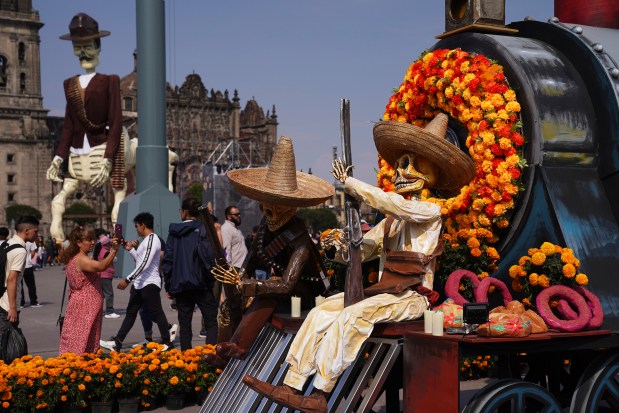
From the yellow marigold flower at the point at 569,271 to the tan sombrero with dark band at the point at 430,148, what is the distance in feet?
2.80

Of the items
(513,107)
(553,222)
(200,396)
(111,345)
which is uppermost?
(513,107)

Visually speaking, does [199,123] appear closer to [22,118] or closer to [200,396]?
[22,118]

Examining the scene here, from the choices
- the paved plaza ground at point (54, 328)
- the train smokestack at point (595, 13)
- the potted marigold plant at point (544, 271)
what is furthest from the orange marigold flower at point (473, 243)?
the train smokestack at point (595, 13)

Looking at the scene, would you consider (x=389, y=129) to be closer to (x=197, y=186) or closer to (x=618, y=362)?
(x=618, y=362)

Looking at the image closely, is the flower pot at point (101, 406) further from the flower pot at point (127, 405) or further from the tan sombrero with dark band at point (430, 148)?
the tan sombrero with dark band at point (430, 148)

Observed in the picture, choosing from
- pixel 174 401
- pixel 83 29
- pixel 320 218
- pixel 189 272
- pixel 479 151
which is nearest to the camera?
pixel 479 151

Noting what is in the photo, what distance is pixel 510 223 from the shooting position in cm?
627

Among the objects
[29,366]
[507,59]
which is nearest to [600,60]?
[507,59]

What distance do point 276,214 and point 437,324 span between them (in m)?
1.53

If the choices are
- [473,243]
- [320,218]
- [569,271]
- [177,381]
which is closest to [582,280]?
[569,271]

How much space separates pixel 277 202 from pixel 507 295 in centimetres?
171

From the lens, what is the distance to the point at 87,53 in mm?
16578

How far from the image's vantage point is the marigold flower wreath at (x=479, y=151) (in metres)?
6.20

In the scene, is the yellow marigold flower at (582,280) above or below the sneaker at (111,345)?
above
